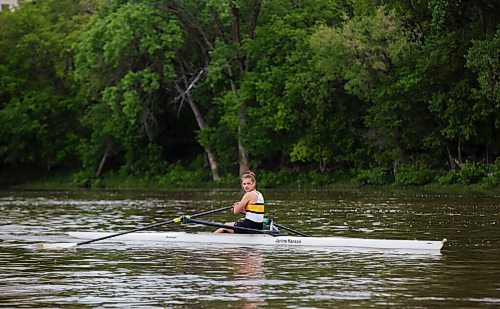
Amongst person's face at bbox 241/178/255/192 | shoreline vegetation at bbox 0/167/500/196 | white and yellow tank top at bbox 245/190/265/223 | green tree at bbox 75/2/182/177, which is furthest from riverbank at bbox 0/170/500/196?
person's face at bbox 241/178/255/192

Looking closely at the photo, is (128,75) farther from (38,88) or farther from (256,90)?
(38,88)

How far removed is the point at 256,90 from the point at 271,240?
37938 mm

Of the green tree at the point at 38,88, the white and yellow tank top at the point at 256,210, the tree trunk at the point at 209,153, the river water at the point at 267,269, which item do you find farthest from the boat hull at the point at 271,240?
the green tree at the point at 38,88

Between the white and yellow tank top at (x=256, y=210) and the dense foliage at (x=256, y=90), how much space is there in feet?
69.3

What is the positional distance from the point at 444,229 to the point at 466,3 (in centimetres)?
2105

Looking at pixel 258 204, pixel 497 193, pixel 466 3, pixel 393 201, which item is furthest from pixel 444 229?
pixel 466 3

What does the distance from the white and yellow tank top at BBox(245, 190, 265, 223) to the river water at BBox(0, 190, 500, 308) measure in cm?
99

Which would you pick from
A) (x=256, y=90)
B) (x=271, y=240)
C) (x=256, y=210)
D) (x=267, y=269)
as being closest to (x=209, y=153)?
(x=256, y=90)

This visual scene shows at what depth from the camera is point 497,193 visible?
43.1m

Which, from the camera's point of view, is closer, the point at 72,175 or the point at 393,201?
the point at 393,201

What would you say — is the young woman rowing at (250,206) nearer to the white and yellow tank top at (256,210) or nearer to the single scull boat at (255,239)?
the white and yellow tank top at (256,210)

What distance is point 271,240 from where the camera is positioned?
2306 centimetres

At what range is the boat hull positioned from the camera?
69.5ft

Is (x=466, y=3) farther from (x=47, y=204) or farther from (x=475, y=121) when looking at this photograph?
(x=47, y=204)
